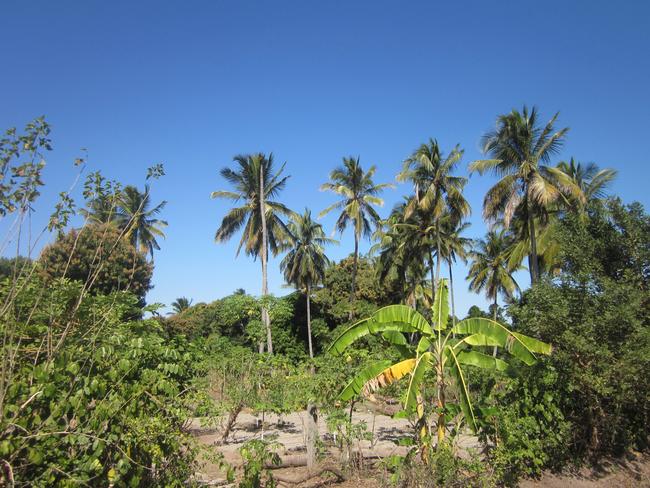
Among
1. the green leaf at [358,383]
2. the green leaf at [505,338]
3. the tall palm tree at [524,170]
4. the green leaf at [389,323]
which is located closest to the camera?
the green leaf at [505,338]

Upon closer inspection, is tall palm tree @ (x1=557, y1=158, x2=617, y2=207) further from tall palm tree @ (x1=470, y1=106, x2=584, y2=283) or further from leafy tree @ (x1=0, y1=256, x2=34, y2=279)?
leafy tree @ (x1=0, y1=256, x2=34, y2=279)

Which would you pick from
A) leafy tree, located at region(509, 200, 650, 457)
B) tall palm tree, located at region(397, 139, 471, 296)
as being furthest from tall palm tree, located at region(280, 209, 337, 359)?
leafy tree, located at region(509, 200, 650, 457)

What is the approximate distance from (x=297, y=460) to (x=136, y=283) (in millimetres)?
27991

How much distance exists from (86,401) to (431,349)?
5593mm

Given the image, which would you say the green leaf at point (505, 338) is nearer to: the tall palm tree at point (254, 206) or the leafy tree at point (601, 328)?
the leafy tree at point (601, 328)

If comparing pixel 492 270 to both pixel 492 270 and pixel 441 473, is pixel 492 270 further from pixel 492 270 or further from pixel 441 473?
pixel 441 473

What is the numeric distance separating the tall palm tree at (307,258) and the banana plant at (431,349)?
87.8 ft

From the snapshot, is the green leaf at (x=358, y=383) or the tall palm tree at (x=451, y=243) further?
the tall palm tree at (x=451, y=243)

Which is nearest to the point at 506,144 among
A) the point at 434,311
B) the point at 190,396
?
the point at 434,311

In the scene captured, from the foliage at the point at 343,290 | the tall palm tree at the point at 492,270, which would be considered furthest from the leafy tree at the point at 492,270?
the foliage at the point at 343,290

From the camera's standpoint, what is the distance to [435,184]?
1062 inches

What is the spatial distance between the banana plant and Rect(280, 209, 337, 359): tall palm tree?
26.8m

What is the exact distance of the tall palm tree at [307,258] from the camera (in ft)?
114

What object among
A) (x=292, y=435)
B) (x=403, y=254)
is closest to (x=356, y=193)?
(x=403, y=254)
